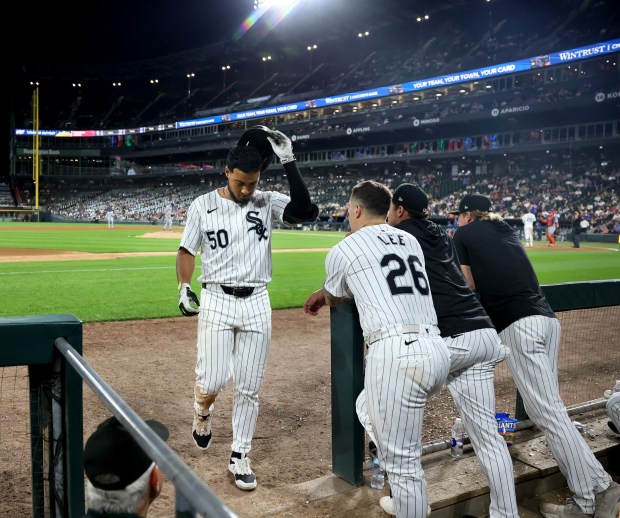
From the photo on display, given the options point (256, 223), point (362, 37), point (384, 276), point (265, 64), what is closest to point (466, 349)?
point (384, 276)

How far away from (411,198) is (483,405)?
3.94 ft

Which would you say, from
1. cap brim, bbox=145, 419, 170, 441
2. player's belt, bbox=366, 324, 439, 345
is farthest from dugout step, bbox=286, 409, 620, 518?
cap brim, bbox=145, 419, 170, 441

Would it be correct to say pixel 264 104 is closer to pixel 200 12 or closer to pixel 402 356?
pixel 200 12

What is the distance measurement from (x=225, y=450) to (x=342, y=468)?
992 millimetres

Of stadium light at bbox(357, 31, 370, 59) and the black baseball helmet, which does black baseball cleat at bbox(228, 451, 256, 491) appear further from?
stadium light at bbox(357, 31, 370, 59)

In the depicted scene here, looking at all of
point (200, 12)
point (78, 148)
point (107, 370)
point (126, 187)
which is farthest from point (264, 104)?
point (107, 370)

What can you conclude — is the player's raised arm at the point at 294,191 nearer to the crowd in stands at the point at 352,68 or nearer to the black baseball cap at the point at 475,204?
the black baseball cap at the point at 475,204

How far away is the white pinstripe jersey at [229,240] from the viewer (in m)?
3.47

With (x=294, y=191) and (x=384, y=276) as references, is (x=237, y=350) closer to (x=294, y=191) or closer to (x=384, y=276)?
(x=294, y=191)

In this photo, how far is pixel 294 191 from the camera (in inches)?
148

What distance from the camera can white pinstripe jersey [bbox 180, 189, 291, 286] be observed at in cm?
347

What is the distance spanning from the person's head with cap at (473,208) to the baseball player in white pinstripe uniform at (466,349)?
0.61m

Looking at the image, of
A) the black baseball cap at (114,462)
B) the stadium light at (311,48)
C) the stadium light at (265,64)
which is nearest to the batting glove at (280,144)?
the black baseball cap at (114,462)

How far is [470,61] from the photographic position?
4391cm
